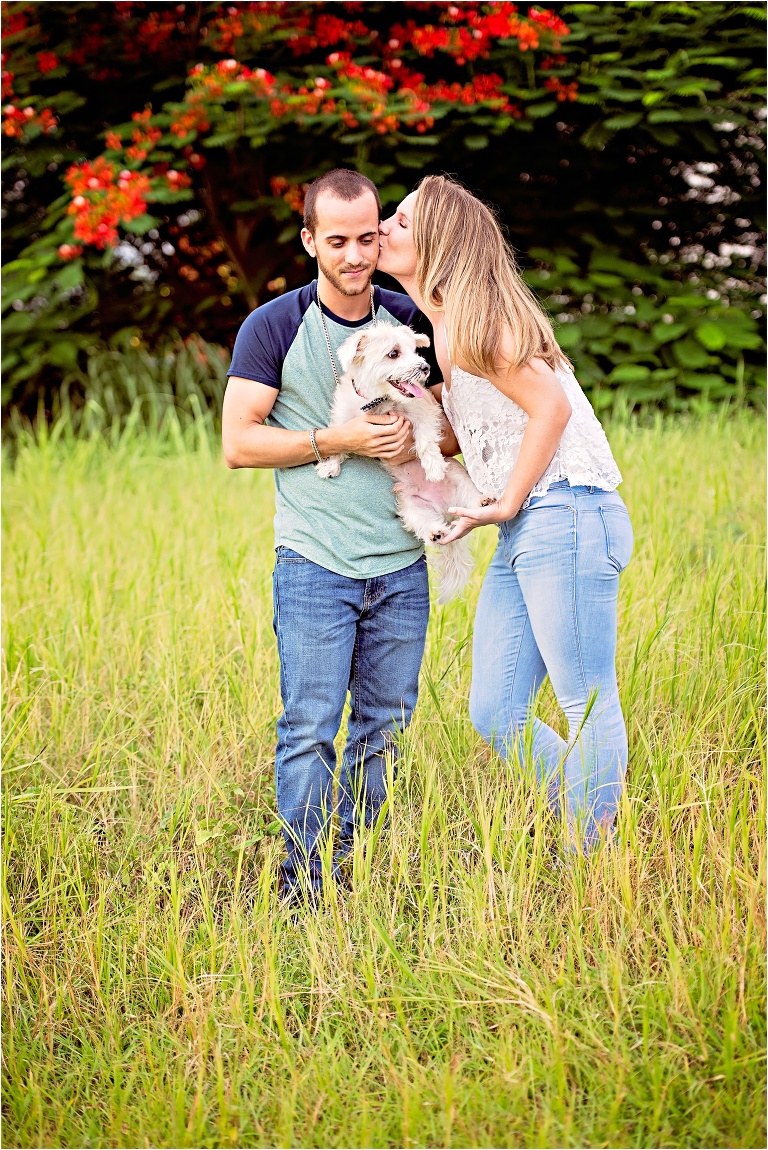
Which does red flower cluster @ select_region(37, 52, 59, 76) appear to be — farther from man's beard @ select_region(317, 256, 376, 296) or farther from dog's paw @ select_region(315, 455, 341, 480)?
dog's paw @ select_region(315, 455, 341, 480)

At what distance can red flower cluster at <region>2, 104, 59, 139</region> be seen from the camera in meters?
6.97

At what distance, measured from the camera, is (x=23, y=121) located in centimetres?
704

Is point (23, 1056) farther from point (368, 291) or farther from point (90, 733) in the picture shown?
point (368, 291)

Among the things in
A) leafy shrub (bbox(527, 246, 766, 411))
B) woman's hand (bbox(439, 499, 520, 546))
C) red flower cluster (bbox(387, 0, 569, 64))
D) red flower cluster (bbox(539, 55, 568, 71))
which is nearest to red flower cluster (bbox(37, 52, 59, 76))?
red flower cluster (bbox(387, 0, 569, 64))

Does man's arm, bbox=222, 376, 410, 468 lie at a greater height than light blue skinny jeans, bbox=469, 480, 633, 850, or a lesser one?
greater

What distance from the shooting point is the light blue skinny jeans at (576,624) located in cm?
253

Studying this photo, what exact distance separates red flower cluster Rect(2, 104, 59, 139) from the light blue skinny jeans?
6.13 meters

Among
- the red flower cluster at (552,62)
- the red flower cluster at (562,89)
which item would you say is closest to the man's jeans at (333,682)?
the red flower cluster at (562,89)

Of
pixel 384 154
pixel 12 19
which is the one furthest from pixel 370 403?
pixel 12 19

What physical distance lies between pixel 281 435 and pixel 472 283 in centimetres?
66

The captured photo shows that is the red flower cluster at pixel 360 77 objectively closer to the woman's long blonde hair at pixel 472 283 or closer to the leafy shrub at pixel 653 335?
the leafy shrub at pixel 653 335

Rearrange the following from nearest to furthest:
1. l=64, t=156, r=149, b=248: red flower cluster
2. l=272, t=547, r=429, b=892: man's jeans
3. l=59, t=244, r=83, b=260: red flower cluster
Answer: l=272, t=547, r=429, b=892: man's jeans, l=64, t=156, r=149, b=248: red flower cluster, l=59, t=244, r=83, b=260: red flower cluster

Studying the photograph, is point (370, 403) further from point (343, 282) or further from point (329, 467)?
point (343, 282)

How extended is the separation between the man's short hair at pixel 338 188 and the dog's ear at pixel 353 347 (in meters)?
0.31
